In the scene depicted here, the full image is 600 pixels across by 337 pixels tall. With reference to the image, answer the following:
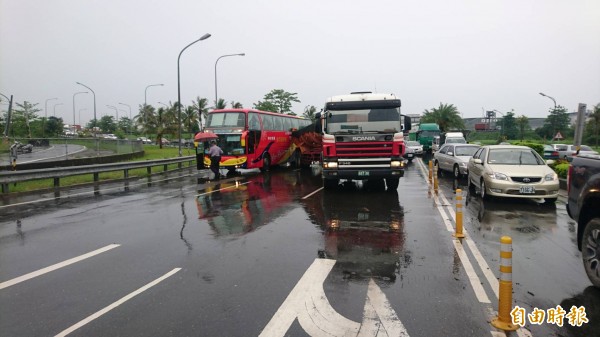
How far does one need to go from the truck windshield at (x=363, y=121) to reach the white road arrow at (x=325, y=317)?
8.15 meters

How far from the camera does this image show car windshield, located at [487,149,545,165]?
11.2 m

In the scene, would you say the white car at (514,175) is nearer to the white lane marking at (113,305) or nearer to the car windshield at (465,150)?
the car windshield at (465,150)

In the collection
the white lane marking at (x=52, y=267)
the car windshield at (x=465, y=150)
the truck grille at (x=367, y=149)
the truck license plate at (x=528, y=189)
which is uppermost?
the truck grille at (x=367, y=149)

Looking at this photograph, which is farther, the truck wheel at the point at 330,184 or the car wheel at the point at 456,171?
the car wheel at the point at 456,171

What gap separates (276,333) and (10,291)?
139 inches

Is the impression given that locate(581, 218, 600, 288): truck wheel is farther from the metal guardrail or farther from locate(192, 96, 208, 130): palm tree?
locate(192, 96, 208, 130): palm tree

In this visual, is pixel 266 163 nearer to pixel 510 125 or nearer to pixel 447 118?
pixel 447 118

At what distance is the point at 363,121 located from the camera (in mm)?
12484

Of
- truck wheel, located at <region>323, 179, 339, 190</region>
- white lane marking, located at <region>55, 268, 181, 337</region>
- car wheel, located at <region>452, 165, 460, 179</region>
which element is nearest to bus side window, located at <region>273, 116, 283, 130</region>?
truck wheel, located at <region>323, 179, 339, 190</region>

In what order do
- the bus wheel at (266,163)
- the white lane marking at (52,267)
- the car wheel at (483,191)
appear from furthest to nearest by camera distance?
the bus wheel at (266,163) < the car wheel at (483,191) < the white lane marking at (52,267)

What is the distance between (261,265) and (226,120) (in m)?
15.7

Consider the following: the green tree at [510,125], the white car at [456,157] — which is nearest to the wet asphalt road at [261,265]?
the white car at [456,157]

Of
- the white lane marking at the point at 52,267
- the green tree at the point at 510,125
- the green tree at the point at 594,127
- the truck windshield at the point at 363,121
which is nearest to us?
the white lane marking at the point at 52,267

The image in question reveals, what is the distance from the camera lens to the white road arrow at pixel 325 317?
368cm
